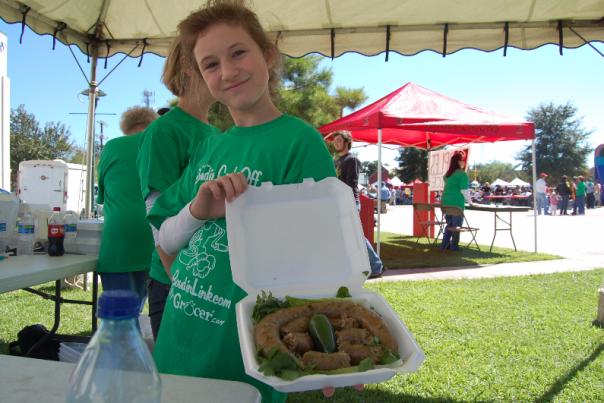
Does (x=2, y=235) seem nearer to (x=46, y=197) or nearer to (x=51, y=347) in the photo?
(x=51, y=347)

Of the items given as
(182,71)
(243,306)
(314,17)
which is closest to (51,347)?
(182,71)

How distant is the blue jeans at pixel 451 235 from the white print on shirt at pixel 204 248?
382 inches

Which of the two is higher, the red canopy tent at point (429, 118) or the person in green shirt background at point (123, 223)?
the red canopy tent at point (429, 118)

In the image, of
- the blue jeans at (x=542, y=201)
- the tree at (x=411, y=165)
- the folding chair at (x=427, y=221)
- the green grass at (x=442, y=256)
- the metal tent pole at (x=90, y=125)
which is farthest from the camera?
the tree at (x=411, y=165)

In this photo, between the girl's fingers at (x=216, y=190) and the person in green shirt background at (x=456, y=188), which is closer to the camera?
the girl's fingers at (x=216, y=190)

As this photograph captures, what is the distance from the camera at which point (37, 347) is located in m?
3.27

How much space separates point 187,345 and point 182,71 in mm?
1168

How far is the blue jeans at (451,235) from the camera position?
34.2 feet

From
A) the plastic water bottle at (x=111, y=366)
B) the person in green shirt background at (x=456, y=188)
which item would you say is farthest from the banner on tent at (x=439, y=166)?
the plastic water bottle at (x=111, y=366)

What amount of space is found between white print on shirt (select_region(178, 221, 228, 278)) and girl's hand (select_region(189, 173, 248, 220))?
0.06 metres

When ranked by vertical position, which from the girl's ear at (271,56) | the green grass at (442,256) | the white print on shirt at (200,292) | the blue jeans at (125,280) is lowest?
the green grass at (442,256)

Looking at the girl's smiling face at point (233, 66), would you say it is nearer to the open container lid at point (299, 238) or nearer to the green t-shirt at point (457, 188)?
the open container lid at point (299, 238)

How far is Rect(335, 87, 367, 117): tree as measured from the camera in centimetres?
2134

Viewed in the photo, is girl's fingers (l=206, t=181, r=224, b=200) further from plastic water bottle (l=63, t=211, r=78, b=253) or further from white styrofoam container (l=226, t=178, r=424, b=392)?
plastic water bottle (l=63, t=211, r=78, b=253)
